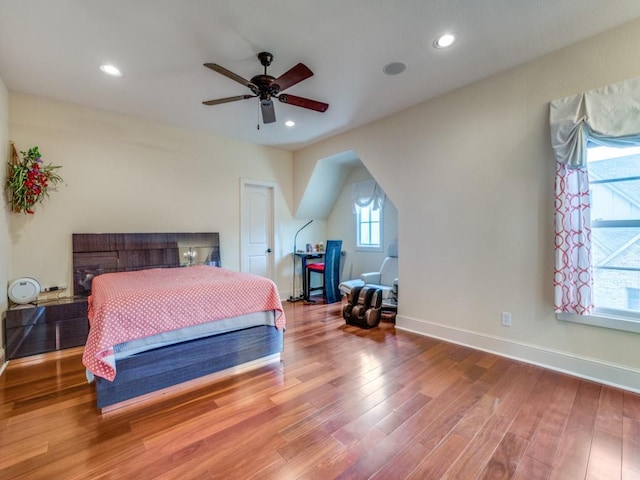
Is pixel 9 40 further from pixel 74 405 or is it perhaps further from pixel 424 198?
pixel 424 198

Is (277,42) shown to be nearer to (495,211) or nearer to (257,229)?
(495,211)

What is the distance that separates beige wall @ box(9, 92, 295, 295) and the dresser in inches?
19.9

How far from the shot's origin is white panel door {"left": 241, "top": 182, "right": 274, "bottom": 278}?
5.13 metres

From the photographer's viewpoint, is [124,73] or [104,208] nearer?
[124,73]

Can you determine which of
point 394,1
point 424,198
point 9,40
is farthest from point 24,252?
point 424,198

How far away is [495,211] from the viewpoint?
301 centimetres

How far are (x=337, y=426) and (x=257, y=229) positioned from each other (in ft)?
12.7

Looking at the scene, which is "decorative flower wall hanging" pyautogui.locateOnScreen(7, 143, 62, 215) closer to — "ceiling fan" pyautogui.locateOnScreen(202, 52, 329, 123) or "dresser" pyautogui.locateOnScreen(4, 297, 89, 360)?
"dresser" pyautogui.locateOnScreen(4, 297, 89, 360)

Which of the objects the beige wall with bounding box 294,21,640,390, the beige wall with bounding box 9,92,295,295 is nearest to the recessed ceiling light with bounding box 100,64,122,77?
the beige wall with bounding box 9,92,295,295

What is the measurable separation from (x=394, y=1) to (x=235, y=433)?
3005mm

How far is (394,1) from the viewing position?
201 centimetres

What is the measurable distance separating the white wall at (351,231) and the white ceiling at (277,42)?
228 cm

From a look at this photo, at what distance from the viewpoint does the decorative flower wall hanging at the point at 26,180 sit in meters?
3.10

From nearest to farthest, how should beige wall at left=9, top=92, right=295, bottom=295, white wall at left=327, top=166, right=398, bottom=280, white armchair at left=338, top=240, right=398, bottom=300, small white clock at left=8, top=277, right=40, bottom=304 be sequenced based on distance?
small white clock at left=8, top=277, right=40, bottom=304 < beige wall at left=9, top=92, right=295, bottom=295 < white armchair at left=338, top=240, right=398, bottom=300 < white wall at left=327, top=166, right=398, bottom=280
